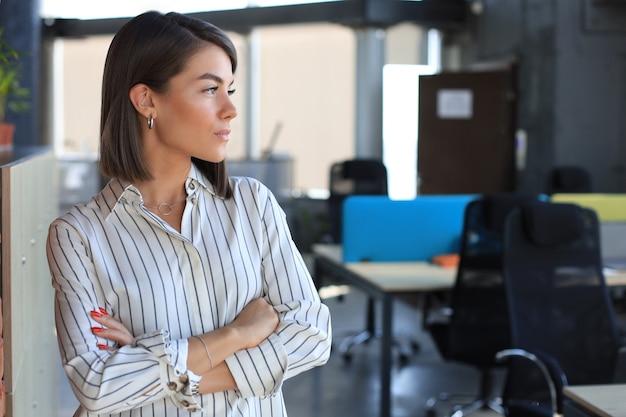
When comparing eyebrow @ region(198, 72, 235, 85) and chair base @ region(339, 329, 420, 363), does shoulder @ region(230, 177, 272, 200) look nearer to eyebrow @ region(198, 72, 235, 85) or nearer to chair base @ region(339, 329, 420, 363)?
eyebrow @ region(198, 72, 235, 85)

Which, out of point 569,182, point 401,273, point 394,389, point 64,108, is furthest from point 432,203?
point 64,108

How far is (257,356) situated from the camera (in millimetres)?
1544

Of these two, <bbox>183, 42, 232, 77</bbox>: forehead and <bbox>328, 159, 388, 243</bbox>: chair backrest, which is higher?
<bbox>183, 42, 232, 77</bbox>: forehead

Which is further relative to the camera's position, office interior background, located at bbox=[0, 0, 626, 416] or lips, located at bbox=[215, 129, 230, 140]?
office interior background, located at bbox=[0, 0, 626, 416]

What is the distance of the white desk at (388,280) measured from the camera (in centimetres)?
407

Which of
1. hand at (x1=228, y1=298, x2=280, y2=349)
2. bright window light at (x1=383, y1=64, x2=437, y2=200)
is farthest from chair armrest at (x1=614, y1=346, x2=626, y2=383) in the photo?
bright window light at (x1=383, y1=64, x2=437, y2=200)

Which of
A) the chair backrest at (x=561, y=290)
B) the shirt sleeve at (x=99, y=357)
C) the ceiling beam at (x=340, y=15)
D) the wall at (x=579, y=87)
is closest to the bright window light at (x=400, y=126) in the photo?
the ceiling beam at (x=340, y=15)

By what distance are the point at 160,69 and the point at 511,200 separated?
2712 millimetres

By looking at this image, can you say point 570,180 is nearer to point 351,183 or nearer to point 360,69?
point 351,183

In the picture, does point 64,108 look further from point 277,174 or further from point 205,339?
point 205,339

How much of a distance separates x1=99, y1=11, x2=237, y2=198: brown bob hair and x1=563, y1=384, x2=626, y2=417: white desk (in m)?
1.16

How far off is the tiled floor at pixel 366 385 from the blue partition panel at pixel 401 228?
2.73ft

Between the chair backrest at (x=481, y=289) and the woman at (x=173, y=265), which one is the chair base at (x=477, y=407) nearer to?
the chair backrest at (x=481, y=289)

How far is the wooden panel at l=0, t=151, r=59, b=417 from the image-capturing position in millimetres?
1730
